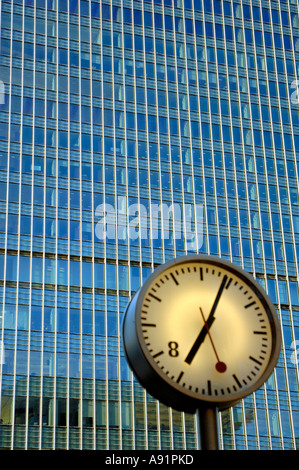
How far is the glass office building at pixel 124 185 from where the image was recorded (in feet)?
164

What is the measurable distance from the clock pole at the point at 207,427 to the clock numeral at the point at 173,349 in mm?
225

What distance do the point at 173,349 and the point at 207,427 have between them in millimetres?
309

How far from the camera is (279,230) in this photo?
59.3 metres

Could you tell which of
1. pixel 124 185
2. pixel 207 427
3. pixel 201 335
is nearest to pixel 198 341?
pixel 201 335

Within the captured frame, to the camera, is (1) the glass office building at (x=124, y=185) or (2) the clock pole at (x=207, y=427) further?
(1) the glass office building at (x=124, y=185)

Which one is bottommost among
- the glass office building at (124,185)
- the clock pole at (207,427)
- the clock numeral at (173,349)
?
the clock pole at (207,427)

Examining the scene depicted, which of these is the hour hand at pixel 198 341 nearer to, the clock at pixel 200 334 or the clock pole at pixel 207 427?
the clock at pixel 200 334

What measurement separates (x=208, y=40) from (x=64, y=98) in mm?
13638

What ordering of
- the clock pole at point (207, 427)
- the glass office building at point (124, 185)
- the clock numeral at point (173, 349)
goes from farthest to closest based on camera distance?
the glass office building at point (124, 185) → the clock numeral at point (173, 349) → the clock pole at point (207, 427)

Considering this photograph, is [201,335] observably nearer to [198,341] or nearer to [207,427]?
[198,341]

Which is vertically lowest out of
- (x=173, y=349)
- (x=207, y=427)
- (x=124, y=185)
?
(x=207, y=427)

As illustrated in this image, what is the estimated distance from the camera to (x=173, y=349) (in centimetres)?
300

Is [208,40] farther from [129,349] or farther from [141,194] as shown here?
[129,349]

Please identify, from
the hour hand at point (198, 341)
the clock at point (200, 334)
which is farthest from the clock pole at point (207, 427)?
the hour hand at point (198, 341)
